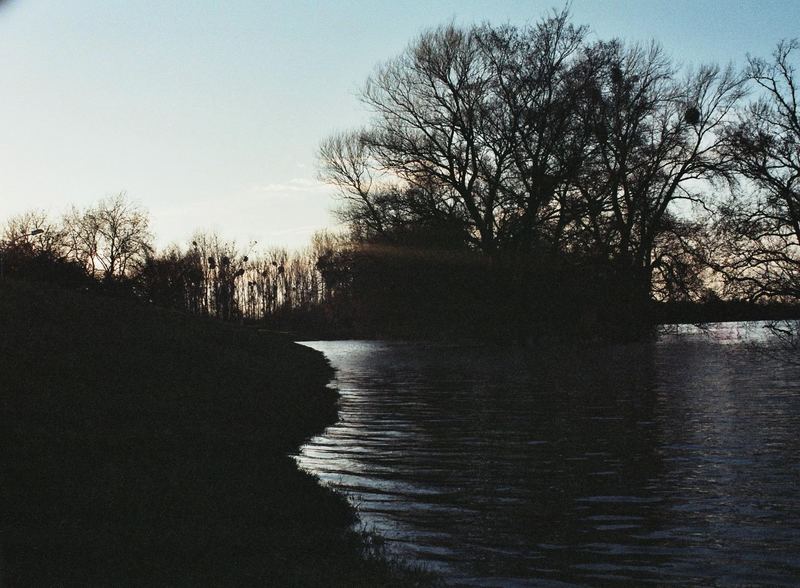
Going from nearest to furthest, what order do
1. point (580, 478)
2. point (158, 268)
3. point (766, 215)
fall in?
point (580, 478) < point (766, 215) < point (158, 268)

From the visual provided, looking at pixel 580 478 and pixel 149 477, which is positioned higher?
pixel 149 477

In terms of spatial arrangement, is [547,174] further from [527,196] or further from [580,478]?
[580,478]

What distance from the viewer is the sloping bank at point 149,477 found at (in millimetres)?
6668

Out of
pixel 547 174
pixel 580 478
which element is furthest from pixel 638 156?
pixel 580 478

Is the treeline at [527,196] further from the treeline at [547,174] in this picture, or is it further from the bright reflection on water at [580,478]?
the bright reflection on water at [580,478]

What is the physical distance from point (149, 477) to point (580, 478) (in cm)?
509

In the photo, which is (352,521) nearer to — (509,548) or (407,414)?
(509,548)

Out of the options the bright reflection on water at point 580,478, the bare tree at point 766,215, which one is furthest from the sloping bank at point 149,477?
the bare tree at point 766,215

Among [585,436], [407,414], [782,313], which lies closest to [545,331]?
[782,313]

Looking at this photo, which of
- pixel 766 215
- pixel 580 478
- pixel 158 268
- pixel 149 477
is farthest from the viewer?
pixel 158 268

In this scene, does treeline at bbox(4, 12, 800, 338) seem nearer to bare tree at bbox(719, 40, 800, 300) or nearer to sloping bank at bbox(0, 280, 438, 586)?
bare tree at bbox(719, 40, 800, 300)

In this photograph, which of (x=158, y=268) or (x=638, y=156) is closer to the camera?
(x=638, y=156)

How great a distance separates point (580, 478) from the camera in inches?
436

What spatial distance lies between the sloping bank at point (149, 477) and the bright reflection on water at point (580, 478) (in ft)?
2.62
